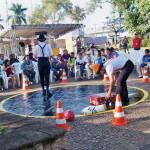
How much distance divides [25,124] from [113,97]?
3.43m

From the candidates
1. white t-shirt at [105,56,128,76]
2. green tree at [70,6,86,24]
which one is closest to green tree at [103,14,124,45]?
green tree at [70,6,86,24]

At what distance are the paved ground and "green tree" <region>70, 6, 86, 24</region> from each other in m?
64.6

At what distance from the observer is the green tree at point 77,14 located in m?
67.7

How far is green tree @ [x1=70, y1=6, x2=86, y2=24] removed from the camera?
67.7 m

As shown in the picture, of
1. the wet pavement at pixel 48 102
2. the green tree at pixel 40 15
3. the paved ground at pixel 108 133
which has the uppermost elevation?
the green tree at pixel 40 15

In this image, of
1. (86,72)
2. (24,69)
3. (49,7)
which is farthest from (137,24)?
(49,7)

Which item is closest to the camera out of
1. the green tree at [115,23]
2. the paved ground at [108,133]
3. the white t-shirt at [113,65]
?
the paved ground at [108,133]

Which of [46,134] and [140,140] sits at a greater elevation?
[46,134]

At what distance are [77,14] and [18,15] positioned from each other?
66.8 feet

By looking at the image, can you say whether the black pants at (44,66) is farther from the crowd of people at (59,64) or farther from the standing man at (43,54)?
the crowd of people at (59,64)

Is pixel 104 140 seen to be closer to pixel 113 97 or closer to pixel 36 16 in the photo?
pixel 113 97

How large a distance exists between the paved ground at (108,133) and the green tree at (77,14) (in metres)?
64.6

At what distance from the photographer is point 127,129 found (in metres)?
4.71

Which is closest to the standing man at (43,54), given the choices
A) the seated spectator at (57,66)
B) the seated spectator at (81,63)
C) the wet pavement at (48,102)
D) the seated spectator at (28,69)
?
the wet pavement at (48,102)
